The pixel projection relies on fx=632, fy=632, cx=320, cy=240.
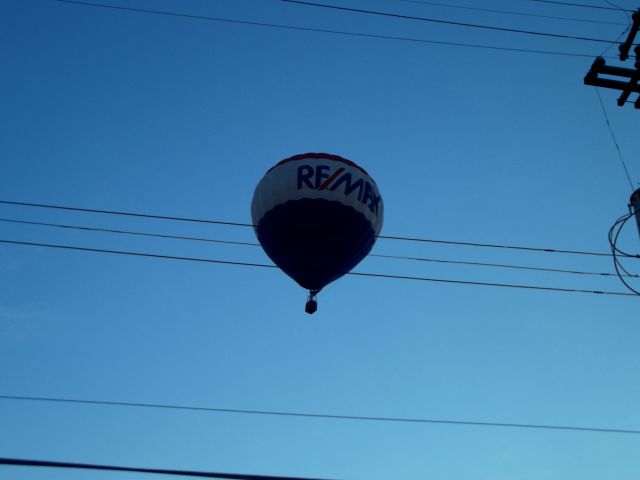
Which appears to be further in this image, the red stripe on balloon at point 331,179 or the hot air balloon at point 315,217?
the red stripe on balloon at point 331,179

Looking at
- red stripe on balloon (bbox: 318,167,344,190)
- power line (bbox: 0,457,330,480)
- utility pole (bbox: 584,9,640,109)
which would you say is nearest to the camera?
power line (bbox: 0,457,330,480)

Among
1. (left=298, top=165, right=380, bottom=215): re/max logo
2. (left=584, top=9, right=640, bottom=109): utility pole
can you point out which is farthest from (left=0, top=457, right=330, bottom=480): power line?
(left=298, top=165, right=380, bottom=215): re/max logo

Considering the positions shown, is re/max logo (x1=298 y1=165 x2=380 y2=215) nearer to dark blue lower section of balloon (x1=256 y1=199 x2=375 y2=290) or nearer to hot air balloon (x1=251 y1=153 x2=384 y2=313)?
hot air balloon (x1=251 y1=153 x2=384 y2=313)

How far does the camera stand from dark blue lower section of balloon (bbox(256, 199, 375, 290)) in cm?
1722

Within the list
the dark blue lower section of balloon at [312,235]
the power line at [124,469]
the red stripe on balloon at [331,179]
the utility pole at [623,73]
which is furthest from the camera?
the red stripe on balloon at [331,179]

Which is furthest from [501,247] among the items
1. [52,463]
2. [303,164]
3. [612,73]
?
[303,164]

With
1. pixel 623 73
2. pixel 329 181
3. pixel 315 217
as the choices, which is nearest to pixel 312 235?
pixel 315 217

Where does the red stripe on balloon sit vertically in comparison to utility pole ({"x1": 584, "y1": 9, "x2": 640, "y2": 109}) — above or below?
above

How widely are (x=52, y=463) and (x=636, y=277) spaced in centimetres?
901

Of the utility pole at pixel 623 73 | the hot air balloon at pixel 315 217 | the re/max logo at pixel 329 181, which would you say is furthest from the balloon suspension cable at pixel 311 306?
the utility pole at pixel 623 73

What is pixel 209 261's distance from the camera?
1033cm

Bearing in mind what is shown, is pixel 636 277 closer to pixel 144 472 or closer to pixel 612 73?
pixel 612 73

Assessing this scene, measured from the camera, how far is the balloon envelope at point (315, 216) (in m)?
17.3

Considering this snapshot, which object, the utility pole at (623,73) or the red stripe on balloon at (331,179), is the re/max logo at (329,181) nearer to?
the red stripe on balloon at (331,179)
